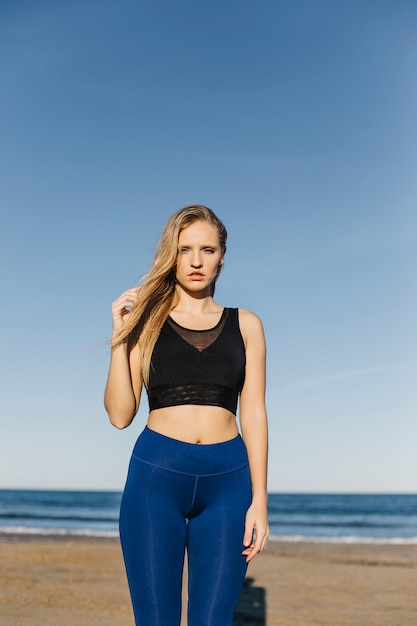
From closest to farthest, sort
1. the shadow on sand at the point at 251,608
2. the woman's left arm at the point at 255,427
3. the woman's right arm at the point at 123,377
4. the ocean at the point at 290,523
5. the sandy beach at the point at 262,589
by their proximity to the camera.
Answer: the woman's left arm at the point at 255,427 < the woman's right arm at the point at 123,377 < the shadow on sand at the point at 251,608 < the sandy beach at the point at 262,589 < the ocean at the point at 290,523

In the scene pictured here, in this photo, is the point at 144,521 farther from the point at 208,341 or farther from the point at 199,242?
the point at 199,242

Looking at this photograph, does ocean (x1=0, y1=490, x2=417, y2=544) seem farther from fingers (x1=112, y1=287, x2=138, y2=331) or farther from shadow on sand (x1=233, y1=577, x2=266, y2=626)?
fingers (x1=112, y1=287, x2=138, y2=331)

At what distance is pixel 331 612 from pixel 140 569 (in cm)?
567

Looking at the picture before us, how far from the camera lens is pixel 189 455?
117 inches

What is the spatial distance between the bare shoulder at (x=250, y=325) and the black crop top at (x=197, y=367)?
4 cm

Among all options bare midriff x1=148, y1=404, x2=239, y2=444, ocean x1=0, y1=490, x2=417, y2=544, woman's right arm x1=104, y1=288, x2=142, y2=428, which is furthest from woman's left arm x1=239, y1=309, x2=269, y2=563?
ocean x1=0, y1=490, x2=417, y2=544

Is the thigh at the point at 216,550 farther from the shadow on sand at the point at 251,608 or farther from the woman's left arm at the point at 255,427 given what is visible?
the shadow on sand at the point at 251,608

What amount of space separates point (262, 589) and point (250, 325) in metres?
7.01

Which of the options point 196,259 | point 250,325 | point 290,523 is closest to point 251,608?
point 250,325

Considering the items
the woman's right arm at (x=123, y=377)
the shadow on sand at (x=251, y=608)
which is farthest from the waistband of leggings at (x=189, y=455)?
the shadow on sand at (x=251, y=608)

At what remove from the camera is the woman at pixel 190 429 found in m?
2.91

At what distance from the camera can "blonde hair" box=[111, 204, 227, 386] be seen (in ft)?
10.5

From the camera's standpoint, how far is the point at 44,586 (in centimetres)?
925

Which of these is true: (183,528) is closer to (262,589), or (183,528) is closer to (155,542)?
(155,542)
